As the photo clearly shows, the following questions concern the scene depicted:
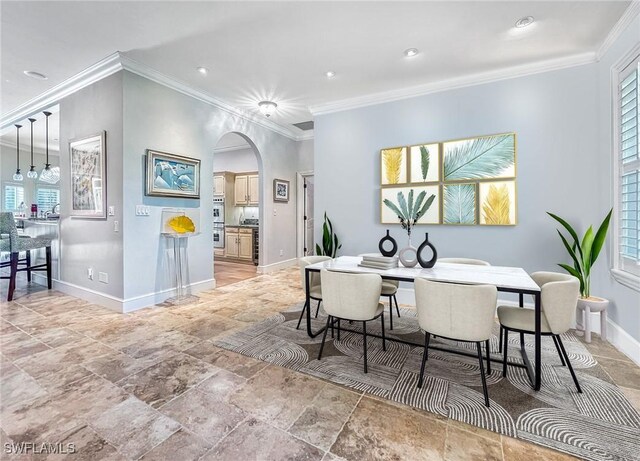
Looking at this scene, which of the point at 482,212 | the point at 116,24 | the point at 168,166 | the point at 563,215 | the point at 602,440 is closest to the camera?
the point at 602,440

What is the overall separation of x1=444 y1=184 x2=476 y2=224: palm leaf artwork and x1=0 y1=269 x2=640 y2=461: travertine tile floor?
1.72 metres

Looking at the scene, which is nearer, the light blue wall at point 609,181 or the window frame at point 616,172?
the light blue wall at point 609,181

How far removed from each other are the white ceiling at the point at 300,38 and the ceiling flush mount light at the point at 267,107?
708mm

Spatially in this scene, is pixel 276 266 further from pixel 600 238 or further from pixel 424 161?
pixel 600 238

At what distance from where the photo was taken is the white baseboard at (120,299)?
3568 mm

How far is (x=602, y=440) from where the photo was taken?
1.52 meters

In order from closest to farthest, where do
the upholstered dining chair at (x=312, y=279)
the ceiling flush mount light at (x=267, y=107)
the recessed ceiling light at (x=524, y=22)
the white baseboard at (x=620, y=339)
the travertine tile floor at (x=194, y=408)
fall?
1. the travertine tile floor at (x=194, y=408)
2. the white baseboard at (x=620, y=339)
3. the recessed ceiling light at (x=524, y=22)
4. the upholstered dining chair at (x=312, y=279)
5. the ceiling flush mount light at (x=267, y=107)

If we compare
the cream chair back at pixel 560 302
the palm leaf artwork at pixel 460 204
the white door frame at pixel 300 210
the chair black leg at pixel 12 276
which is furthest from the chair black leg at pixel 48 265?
the cream chair back at pixel 560 302

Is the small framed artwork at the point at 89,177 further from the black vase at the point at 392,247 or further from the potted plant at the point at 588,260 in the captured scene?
the potted plant at the point at 588,260

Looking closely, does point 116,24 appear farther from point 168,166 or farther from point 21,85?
point 21,85

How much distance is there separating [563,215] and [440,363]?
2.35m

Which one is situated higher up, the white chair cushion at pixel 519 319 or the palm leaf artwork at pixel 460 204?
the palm leaf artwork at pixel 460 204

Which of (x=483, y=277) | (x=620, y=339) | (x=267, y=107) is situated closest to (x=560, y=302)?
(x=483, y=277)

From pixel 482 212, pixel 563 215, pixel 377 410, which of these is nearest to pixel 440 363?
pixel 377 410
